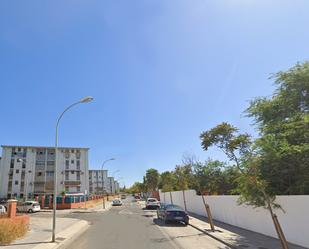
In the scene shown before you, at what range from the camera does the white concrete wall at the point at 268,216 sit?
426 inches

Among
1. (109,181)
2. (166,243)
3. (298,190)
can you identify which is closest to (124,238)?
(166,243)

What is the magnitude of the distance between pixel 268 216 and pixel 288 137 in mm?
3954

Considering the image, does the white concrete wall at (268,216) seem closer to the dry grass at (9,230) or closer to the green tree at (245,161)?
the green tree at (245,161)

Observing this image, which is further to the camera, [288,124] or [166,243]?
[288,124]

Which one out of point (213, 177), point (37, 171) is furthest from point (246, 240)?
point (37, 171)

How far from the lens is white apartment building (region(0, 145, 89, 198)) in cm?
8462

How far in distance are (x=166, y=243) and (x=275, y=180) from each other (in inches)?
234

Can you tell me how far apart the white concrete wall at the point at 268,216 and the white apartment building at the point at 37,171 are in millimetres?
72366

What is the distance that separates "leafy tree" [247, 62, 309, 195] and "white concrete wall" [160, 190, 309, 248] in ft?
3.75

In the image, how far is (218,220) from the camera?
844 inches

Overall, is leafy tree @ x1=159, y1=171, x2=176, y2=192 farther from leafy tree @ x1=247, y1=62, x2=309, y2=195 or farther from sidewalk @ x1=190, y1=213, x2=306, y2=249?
leafy tree @ x1=247, y1=62, x2=309, y2=195

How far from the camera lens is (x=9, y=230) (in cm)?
1312

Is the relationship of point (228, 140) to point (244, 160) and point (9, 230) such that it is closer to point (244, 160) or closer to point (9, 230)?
point (244, 160)

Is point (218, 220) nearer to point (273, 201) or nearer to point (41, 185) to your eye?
point (273, 201)
